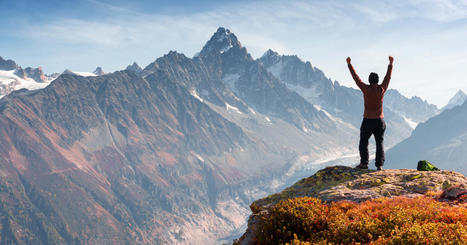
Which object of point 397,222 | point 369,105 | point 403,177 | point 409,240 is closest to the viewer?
point 409,240

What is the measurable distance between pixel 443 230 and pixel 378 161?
32.1ft

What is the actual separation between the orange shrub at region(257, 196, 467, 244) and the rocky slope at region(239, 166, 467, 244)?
141 cm

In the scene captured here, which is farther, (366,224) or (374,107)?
(374,107)

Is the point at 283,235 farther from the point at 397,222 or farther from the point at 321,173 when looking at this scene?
the point at 321,173

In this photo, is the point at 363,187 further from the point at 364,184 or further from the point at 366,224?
the point at 366,224

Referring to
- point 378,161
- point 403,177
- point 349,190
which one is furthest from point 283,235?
point 378,161

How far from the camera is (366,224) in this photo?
27.9 ft

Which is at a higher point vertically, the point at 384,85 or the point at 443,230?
the point at 384,85

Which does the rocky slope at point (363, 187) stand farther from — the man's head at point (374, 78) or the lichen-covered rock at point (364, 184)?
the man's head at point (374, 78)

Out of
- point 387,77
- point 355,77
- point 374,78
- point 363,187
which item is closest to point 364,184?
point 363,187

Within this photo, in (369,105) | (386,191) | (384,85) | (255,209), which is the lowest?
(255,209)

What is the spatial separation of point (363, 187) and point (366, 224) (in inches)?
225

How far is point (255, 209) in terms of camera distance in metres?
12.8

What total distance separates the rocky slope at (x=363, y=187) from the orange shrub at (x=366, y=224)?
141 cm
